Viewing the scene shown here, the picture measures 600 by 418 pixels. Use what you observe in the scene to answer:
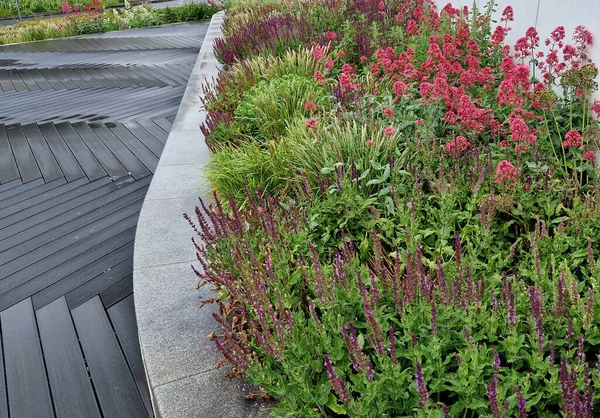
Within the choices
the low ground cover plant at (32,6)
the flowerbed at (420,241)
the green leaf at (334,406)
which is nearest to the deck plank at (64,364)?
the flowerbed at (420,241)

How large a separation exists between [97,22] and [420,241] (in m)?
15.7

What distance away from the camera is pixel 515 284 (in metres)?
2.15

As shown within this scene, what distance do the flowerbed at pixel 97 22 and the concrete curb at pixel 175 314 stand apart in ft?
40.3

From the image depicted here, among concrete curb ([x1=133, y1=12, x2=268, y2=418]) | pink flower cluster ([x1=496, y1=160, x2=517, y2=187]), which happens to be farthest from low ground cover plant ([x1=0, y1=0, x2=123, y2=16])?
pink flower cluster ([x1=496, y1=160, x2=517, y2=187])

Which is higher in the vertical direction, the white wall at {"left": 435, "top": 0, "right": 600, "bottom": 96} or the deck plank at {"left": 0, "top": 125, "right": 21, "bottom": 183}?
the white wall at {"left": 435, "top": 0, "right": 600, "bottom": 96}

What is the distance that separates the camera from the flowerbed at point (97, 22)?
14953mm

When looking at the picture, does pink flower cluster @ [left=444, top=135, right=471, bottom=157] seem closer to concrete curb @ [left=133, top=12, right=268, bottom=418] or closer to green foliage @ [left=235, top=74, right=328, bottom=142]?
concrete curb @ [left=133, top=12, right=268, bottom=418]

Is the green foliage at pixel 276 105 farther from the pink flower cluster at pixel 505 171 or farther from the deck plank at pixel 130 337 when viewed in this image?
the pink flower cluster at pixel 505 171

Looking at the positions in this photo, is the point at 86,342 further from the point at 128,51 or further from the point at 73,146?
the point at 128,51

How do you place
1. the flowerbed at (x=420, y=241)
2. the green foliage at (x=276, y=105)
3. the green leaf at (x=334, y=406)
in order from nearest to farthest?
1. the flowerbed at (x=420, y=241)
2. the green leaf at (x=334, y=406)
3. the green foliage at (x=276, y=105)

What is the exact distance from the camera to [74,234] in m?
4.23

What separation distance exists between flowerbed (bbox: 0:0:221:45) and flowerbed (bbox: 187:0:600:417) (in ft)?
39.2

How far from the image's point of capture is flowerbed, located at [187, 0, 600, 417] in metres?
1.80

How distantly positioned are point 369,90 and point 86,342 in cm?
319
